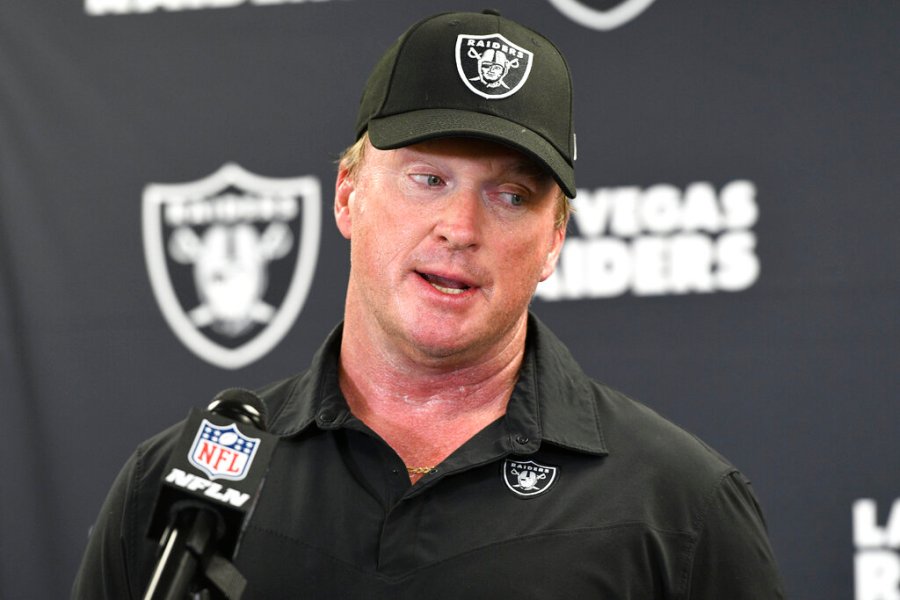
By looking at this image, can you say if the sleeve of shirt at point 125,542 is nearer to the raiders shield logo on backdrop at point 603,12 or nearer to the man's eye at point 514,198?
the man's eye at point 514,198

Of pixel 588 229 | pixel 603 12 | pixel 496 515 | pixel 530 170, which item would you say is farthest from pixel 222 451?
pixel 603 12

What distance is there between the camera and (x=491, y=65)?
1223mm

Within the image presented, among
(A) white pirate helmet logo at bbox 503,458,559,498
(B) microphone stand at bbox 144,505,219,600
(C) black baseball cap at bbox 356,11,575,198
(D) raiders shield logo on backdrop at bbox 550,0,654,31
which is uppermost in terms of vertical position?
(D) raiders shield logo on backdrop at bbox 550,0,654,31

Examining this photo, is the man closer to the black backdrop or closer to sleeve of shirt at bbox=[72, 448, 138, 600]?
sleeve of shirt at bbox=[72, 448, 138, 600]

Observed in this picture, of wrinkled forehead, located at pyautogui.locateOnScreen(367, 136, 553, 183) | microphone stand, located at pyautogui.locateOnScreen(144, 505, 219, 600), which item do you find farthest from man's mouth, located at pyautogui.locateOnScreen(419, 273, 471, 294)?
microphone stand, located at pyautogui.locateOnScreen(144, 505, 219, 600)

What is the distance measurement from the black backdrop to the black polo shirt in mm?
730

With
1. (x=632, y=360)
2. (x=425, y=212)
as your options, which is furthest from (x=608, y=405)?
(x=632, y=360)

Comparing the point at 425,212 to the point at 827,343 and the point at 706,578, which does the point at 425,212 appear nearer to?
the point at 706,578

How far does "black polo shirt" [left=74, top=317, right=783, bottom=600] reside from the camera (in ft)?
3.75

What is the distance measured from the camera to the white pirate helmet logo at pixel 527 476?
119 cm

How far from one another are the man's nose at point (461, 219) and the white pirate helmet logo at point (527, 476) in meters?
0.23

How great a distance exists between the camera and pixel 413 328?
3.92ft

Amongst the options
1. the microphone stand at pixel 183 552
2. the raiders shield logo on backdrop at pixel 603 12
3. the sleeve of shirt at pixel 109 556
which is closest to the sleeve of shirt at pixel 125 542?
the sleeve of shirt at pixel 109 556

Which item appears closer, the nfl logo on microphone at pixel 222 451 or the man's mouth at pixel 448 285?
the nfl logo on microphone at pixel 222 451
